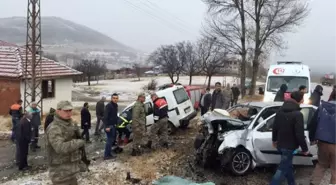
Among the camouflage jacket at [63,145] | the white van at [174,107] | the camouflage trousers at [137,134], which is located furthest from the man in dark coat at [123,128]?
the camouflage jacket at [63,145]

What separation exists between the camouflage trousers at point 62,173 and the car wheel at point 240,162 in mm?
3741

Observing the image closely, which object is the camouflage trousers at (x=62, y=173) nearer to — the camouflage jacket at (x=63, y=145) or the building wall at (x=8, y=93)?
the camouflage jacket at (x=63, y=145)

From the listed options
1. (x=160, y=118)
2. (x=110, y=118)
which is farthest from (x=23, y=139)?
(x=160, y=118)

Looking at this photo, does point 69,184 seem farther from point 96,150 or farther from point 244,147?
point 96,150

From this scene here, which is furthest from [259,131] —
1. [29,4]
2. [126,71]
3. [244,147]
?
[126,71]

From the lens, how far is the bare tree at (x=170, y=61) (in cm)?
4681

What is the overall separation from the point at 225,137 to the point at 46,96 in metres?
15.6

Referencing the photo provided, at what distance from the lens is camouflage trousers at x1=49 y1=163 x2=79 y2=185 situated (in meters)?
4.42

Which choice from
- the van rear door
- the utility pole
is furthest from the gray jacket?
the utility pole

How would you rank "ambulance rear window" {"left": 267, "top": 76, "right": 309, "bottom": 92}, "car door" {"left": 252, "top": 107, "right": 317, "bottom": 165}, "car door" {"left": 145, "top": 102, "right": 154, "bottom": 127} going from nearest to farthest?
1. "car door" {"left": 252, "top": 107, "right": 317, "bottom": 165}
2. "car door" {"left": 145, "top": 102, "right": 154, "bottom": 127}
3. "ambulance rear window" {"left": 267, "top": 76, "right": 309, "bottom": 92}

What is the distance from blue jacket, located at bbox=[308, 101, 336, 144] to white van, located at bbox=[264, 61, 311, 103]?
9.32 m

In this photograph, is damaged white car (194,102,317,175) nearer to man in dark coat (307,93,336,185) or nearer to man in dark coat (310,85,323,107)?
man in dark coat (307,93,336,185)

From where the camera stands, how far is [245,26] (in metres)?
30.2

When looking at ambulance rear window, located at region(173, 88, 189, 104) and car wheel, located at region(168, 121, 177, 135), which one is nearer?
car wheel, located at region(168, 121, 177, 135)
